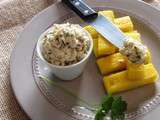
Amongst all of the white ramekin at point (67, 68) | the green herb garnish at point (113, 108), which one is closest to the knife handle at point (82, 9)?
the white ramekin at point (67, 68)

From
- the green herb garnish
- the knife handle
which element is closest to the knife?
the knife handle

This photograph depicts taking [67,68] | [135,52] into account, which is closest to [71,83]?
[67,68]

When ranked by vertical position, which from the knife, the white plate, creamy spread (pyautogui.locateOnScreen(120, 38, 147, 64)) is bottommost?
the white plate

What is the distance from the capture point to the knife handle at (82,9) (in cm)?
97

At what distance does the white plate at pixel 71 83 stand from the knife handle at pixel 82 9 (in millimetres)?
28

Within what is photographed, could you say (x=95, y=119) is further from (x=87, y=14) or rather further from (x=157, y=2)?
(x=157, y=2)

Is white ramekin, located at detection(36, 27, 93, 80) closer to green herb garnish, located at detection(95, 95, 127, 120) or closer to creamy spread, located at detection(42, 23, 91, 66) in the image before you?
creamy spread, located at detection(42, 23, 91, 66)

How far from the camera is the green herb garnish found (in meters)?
0.78

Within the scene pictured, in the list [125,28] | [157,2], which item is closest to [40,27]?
[125,28]

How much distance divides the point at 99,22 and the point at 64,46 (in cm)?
16

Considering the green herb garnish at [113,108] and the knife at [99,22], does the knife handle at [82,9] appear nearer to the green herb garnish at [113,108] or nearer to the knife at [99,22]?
the knife at [99,22]

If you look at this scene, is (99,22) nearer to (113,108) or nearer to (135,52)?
(135,52)

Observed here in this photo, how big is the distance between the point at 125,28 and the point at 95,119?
27 centimetres

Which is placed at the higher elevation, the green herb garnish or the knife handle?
the knife handle
